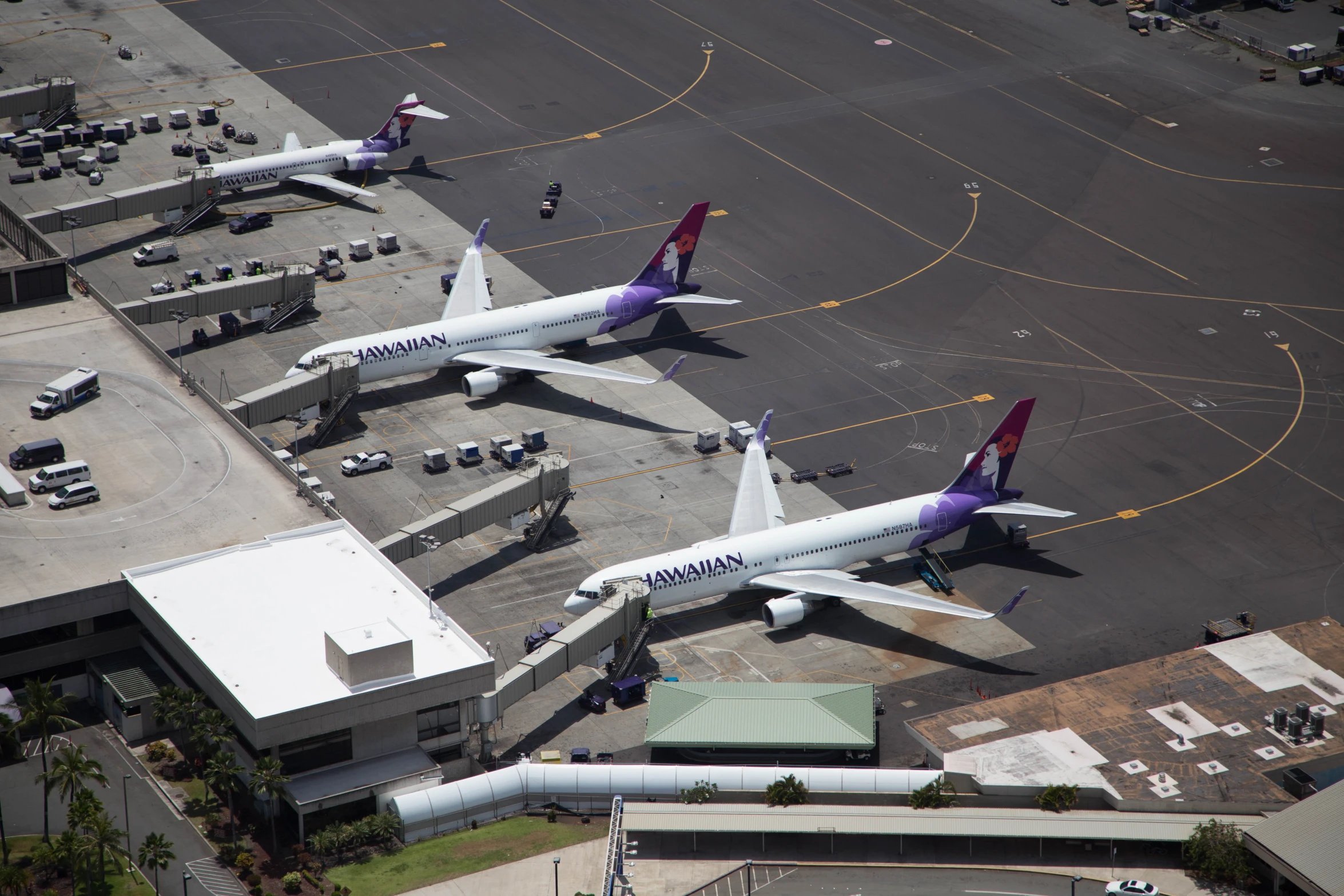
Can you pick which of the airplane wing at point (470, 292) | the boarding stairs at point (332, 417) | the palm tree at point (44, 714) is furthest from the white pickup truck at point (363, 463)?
the palm tree at point (44, 714)

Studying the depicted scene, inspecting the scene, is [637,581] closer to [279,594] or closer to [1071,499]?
[279,594]

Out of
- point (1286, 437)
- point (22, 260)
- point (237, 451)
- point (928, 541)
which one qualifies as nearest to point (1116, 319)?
point (1286, 437)

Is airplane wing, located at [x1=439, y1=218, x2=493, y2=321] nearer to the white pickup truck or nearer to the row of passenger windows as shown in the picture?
the white pickup truck

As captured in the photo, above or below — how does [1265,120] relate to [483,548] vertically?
above

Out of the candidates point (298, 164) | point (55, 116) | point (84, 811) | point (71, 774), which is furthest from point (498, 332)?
point (55, 116)

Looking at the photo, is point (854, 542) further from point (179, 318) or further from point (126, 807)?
point (179, 318)

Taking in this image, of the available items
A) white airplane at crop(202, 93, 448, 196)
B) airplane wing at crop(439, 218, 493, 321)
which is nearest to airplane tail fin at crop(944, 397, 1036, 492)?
airplane wing at crop(439, 218, 493, 321)

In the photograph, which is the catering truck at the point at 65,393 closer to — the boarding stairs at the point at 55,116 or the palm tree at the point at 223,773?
the palm tree at the point at 223,773
